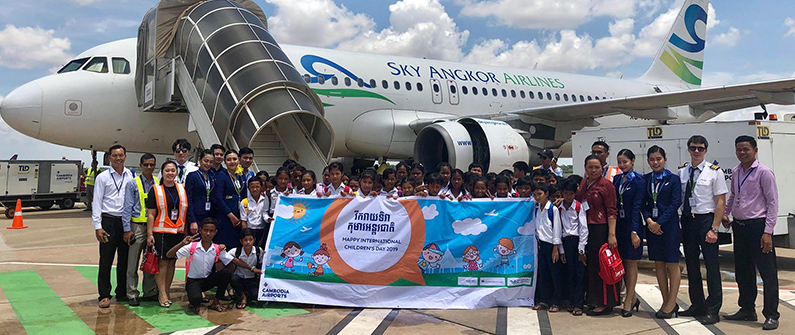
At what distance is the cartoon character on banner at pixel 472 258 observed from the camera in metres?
5.47

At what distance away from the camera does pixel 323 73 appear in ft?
40.8

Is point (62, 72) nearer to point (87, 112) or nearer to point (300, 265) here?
point (87, 112)

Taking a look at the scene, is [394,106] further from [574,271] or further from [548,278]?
[574,271]

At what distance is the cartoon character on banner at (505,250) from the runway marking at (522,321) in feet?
1.47

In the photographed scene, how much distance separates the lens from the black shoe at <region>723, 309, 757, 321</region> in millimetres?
4824

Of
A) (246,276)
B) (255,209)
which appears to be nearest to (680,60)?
(255,209)

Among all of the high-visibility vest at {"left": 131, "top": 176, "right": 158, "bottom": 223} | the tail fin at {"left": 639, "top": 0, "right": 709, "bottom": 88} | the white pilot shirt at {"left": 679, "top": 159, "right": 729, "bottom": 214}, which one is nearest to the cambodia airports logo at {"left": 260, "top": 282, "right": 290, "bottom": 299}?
the high-visibility vest at {"left": 131, "top": 176, "right": 158, "bottom": 223}

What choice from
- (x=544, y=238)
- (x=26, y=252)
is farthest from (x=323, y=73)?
(x=544, y=238)

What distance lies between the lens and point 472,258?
5504mm

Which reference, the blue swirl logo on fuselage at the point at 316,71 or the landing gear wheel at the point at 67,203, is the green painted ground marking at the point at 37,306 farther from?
the landing gear wheel at the point at 67,203

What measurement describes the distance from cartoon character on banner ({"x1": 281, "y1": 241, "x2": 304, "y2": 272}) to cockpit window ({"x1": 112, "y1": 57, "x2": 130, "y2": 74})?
7.64m

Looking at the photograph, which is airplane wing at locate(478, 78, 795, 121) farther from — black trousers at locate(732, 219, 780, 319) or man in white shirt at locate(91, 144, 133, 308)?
man in white shirt at locate(91, 144, 133, 308)

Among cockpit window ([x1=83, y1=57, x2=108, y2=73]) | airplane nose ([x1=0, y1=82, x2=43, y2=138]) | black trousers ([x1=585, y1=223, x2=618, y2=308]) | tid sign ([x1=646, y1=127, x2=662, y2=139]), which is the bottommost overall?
black trousers ([x1=585, y1=223, x2=618, y2=308])

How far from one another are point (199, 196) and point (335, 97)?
287 inches
